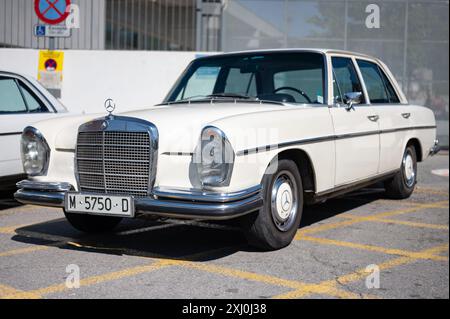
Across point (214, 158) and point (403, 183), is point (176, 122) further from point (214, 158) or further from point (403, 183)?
point (403, 183)

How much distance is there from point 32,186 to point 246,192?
1.74 m

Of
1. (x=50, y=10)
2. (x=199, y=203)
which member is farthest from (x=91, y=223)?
(x=50, y=10)

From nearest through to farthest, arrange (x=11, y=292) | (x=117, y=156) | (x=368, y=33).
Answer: (x=11, y=292) → (x=117, y=156) → (x=368, y=33)

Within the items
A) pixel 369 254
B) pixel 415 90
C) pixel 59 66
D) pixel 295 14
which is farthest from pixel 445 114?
pixel 369 254

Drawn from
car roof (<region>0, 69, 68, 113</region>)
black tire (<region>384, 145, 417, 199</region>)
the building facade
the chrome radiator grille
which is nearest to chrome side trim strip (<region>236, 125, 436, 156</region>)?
black tire (<region>384, 145, 417, 199</region>)

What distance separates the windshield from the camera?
221 inches

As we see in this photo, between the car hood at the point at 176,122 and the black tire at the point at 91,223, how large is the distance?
77cm

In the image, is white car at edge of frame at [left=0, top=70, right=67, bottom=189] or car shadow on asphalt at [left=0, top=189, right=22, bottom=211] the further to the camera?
car shadow on asphalt at [left=0, top=189, right=22, bottom=211]

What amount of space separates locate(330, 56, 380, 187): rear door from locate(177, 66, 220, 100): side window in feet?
3.84

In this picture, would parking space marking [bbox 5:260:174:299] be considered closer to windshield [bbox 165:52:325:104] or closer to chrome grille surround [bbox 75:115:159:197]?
chrome grille surround [bbox 75:115:159:197]

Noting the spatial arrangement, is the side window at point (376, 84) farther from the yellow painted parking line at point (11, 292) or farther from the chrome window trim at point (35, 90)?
the yellow painted parking line at point (11, 292)

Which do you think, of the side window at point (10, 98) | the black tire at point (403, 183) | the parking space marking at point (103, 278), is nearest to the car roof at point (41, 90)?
the side window at point (10, 98)

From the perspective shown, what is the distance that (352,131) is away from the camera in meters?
5.74

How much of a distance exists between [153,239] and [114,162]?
3.23ft
